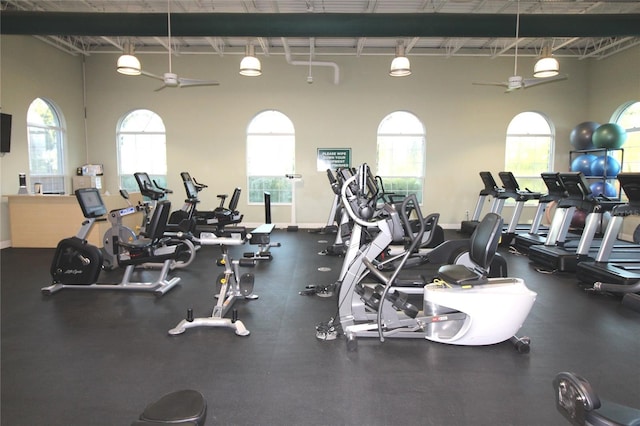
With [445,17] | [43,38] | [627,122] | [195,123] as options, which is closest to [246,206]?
[195,123]

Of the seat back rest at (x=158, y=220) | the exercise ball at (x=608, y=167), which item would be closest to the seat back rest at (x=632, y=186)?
the exercise ball at (x=608, y=167)

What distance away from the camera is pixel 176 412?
42.0 inches

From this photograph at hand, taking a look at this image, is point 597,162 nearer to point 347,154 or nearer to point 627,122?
point 627,122

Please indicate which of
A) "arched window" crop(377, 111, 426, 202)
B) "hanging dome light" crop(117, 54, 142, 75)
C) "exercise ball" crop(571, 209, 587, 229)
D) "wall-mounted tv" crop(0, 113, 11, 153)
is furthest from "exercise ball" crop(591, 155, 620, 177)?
"wall-mounted tv" crop(0, 113, 11, 153)

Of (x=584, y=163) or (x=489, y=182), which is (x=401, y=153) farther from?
(x=584, y=163)

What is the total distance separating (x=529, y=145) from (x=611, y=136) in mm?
1857

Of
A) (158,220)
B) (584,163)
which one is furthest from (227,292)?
(584,163)

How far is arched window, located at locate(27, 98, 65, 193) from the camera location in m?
7.55

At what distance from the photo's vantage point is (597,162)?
7.89 m

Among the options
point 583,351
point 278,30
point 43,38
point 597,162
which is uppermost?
point 43,38

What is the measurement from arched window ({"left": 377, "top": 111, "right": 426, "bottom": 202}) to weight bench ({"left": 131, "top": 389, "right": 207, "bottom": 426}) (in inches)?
332

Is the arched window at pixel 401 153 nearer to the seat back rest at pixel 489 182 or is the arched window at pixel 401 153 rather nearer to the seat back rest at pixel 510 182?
→ the seat back rest at pixel 489 182

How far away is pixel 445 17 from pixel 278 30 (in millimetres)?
2305

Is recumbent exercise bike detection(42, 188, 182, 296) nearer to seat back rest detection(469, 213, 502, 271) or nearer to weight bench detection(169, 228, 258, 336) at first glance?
weight bench detection(169, 228, 258, 336)
